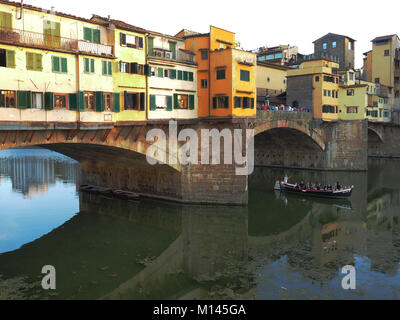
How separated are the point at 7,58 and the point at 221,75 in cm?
1732

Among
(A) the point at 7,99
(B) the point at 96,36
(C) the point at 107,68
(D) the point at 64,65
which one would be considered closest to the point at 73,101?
(D) the point at 64,65

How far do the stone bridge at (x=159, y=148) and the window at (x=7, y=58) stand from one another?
334cm

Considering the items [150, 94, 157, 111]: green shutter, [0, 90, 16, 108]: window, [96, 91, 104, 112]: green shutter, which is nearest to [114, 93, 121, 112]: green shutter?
[96, 91, 104, 112]: green shutter

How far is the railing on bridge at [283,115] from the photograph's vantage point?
139ft

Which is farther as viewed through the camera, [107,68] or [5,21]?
[107,68]

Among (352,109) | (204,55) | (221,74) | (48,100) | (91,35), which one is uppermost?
(204,55)

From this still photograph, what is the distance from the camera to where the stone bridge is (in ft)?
83.3


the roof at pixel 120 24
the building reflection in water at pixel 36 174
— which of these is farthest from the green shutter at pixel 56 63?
the building reflection in water at pixel 36 174

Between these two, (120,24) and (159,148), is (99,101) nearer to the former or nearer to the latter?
(120,24)

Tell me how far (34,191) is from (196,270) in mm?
27908

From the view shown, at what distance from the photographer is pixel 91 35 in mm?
26422

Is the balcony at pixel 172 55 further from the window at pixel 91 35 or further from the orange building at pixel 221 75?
the window at pixel 91 35

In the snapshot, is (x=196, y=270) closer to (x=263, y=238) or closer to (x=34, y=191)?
(x=263, y=238)
